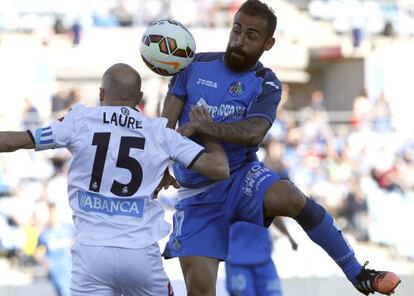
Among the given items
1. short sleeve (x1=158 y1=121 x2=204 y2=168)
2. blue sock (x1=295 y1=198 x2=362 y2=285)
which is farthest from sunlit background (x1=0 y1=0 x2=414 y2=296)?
short sleeve (x1=158 y1=121 x2=204 y2=168)

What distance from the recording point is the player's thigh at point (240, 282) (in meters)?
10.4

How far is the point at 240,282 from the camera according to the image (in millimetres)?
10422

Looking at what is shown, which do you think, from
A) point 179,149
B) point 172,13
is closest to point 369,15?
point 172,13

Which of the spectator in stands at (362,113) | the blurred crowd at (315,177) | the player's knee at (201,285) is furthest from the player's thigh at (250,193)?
the spectator in stands at (362,113)

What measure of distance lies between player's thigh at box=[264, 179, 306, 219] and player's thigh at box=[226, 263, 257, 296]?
357cm

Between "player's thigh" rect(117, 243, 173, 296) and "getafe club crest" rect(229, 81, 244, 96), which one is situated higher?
"getafe club crest" rect(229, 81, 244, 96)

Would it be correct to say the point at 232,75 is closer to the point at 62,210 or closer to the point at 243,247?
the point at 243,247

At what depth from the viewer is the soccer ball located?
22.2 feet

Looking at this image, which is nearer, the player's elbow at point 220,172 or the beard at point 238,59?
the player's elbow at point 220,172

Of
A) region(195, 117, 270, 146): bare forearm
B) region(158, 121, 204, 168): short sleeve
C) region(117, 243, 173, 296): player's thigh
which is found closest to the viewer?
region(117, 243, 173, 296): player's thigh

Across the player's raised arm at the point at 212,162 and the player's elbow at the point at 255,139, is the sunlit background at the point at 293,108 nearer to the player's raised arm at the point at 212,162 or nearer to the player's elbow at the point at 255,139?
the player's elbow at the point at 255,139

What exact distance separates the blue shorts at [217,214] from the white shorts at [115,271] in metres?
0.88

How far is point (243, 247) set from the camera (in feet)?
34.4

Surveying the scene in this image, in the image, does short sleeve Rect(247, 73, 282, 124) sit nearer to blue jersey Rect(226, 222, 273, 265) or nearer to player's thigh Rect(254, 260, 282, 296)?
blue jersey Rect(226, 222, 273, 265)
